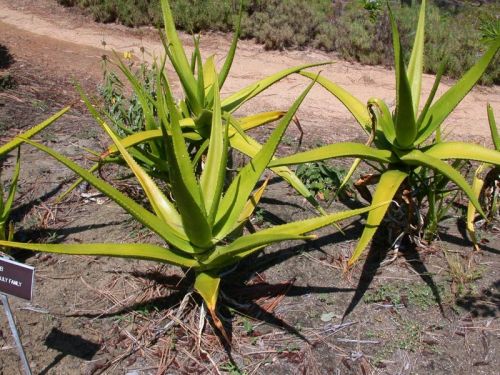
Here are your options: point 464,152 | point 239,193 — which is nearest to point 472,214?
point 464,152

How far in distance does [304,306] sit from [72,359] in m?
1.10

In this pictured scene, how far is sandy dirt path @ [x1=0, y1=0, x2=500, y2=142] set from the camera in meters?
5.87

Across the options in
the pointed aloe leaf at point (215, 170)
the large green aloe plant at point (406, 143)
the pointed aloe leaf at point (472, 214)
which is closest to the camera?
the pointed aloe leaf at point (215, 170)

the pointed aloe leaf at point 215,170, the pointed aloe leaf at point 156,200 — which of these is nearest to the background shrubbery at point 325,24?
the pointed aloe leaf at point 215,170

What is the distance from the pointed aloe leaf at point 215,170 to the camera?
2479mm

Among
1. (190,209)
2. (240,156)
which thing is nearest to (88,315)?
(190,209)

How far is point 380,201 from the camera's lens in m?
2.78

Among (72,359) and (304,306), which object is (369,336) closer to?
(304,306)

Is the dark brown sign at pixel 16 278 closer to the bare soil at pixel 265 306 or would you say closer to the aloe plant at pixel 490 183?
the bare soil at pixel 265 306

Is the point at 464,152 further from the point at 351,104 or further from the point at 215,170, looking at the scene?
the point at 215,170

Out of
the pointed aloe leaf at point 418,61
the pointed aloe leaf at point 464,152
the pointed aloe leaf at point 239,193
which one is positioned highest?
the pointed aloe leaf at point 418,61

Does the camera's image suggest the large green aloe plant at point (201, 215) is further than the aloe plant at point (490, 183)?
No

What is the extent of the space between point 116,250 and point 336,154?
111 centimetres

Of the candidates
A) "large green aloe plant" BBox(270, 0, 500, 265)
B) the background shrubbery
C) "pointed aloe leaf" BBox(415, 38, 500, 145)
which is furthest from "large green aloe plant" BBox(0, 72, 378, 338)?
the background shrubbery
